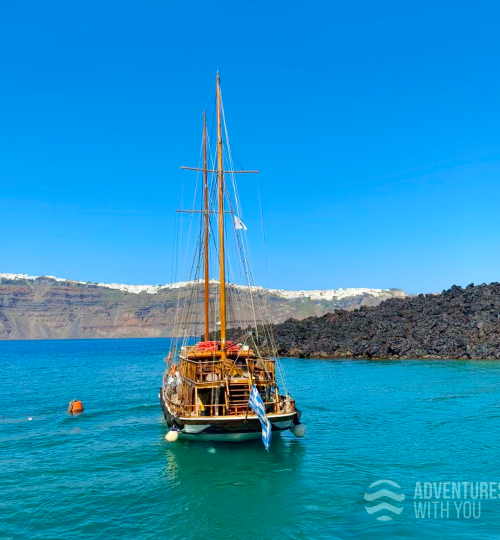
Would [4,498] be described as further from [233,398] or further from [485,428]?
[485,428]

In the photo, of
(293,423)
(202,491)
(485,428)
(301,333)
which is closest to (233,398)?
(293,423)

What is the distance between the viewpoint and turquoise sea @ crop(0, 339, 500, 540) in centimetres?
Result: 1534

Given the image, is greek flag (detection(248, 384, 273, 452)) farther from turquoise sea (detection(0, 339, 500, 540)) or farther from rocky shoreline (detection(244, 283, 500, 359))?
rocky shoreline (detection(244, 283, 500, 359))

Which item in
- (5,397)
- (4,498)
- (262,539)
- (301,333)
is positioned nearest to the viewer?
(262,539)

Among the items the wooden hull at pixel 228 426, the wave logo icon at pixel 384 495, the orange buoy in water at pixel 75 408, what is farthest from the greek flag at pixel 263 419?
the orange buoy in water at pixel 75 408

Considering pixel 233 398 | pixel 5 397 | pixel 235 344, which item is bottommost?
pixel 5 397

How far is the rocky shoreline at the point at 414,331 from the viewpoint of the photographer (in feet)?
220

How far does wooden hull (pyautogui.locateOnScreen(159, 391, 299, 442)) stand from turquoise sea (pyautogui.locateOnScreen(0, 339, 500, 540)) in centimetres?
94

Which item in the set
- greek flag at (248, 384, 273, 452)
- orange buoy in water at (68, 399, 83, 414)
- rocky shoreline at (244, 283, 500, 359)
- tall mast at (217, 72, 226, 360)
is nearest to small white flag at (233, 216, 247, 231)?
tall mast at (217, 72, 226, 360)

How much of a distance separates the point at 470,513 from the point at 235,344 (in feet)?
46.2

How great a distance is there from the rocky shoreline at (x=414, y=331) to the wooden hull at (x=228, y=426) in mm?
48800

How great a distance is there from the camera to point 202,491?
18359mm

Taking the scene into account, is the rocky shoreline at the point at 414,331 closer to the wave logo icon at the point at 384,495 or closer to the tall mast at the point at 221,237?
the tall mast at the point at 221,237

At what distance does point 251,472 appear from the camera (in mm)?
20109
